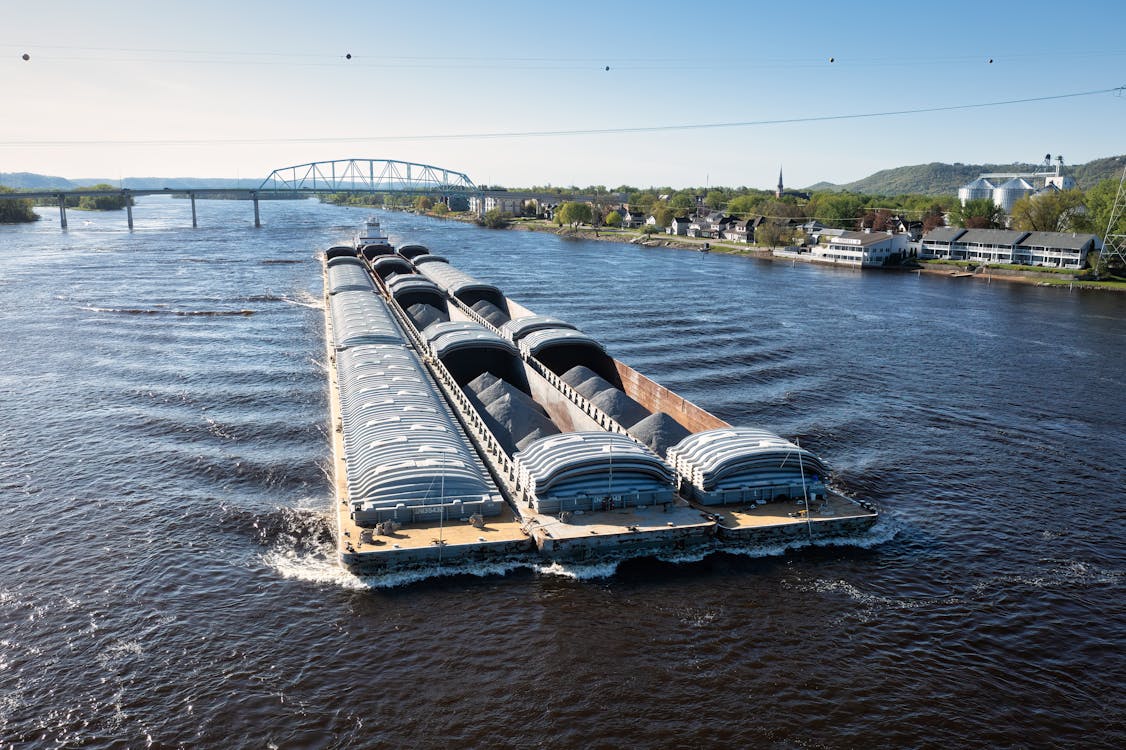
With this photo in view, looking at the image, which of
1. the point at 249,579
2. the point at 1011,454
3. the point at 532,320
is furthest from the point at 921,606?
the point at 532,320

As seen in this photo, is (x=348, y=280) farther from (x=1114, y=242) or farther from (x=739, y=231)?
(x=739, y=231)

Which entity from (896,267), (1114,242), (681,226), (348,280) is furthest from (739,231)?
(348,280)

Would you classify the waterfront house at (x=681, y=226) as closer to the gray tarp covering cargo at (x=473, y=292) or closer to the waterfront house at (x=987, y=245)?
the waterfront house at (x=987, y=245)

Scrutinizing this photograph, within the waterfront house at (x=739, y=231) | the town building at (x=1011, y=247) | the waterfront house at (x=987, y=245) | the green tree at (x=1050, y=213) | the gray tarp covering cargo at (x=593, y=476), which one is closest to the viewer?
the gray tarp covering cargo at (x=593, y=476)

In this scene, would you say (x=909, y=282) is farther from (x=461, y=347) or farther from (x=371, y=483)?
(x=371, y=483)

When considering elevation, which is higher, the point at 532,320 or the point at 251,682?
the point at 532,320

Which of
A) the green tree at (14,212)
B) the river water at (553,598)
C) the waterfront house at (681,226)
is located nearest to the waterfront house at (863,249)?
the waterfront house at (681,226)
